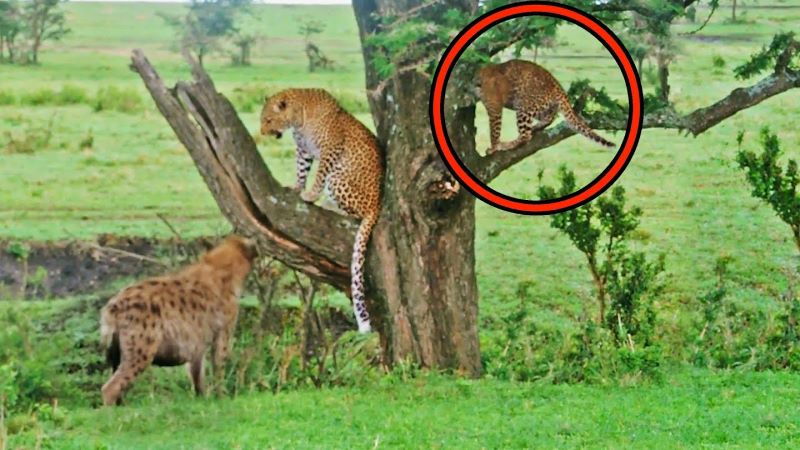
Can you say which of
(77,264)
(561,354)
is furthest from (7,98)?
(561,354)

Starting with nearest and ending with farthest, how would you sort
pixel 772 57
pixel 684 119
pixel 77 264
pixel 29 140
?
1. pixel 684 119
2. pixel 772 57
3. pixel 77 264
4. pixel 29 140

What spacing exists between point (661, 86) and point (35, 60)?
3.32 metres

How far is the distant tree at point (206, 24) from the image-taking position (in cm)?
820

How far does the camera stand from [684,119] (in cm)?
634

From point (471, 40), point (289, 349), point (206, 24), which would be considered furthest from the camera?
point (206, 24)

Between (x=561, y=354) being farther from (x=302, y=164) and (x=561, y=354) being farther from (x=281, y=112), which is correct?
(x=281, y=112)

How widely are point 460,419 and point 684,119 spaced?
63.1 inches

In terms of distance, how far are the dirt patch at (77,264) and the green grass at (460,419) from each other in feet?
4.66

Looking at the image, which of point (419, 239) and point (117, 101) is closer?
point (419, 239)

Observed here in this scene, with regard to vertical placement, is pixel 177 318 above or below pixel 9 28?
below

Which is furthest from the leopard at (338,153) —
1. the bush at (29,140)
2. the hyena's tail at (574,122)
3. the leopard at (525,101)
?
the bush at (29,140)

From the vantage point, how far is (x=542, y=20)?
5586mm

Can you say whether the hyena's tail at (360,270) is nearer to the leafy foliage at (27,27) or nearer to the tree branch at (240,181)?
the tree branch at (240,181)

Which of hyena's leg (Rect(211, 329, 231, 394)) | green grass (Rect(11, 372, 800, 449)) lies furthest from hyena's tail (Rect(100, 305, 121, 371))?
hyena's leg (Rect(211, 329, 231, 394))
